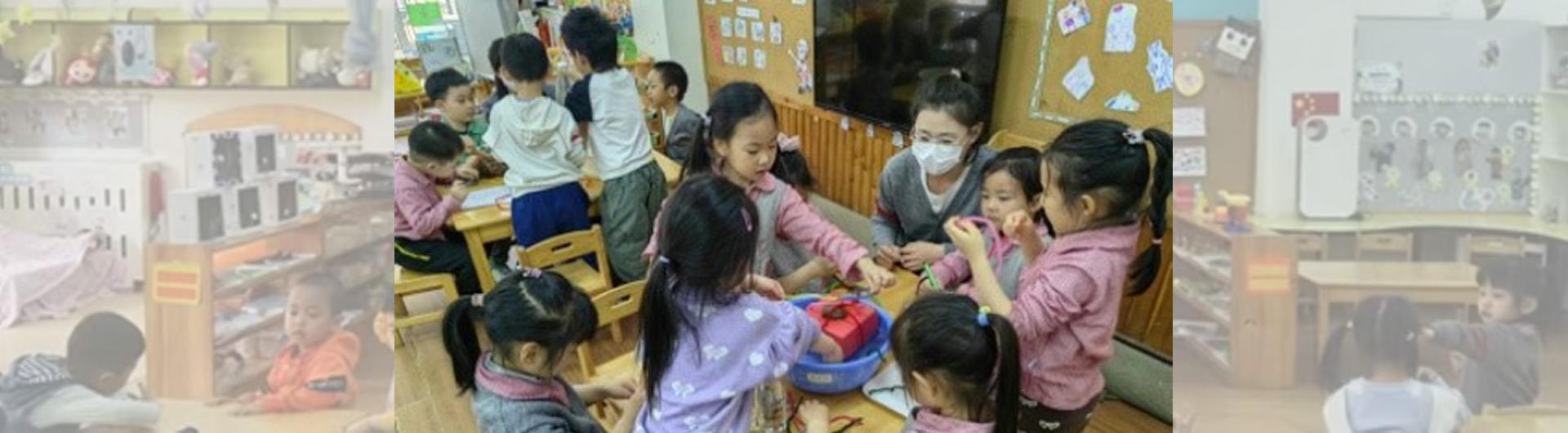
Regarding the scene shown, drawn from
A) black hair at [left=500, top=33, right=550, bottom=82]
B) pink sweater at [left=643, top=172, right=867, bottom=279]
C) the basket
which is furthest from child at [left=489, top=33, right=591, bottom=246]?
the basket

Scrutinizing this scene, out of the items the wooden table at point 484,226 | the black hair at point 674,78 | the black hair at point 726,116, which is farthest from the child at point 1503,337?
the black hair at point 674,78

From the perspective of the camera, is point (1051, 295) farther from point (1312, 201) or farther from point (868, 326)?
point (1312, 201)

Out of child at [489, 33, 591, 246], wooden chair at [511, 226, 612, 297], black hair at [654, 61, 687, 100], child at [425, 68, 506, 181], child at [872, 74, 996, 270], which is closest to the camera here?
child at [872, 74, 996, 270]

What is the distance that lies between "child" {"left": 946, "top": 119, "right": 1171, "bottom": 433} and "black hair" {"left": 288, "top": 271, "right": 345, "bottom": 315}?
2.95 feet

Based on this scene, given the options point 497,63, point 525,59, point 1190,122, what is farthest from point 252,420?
point 497,63

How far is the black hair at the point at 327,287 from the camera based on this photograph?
3.03 feet

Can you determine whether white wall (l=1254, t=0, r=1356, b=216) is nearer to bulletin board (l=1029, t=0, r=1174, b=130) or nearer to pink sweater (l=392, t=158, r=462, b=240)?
bulletin board (l=1029, t=0, r=1174, b=130)

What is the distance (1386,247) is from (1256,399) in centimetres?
17

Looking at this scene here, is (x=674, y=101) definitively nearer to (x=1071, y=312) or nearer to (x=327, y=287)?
(x=1071, y=312)

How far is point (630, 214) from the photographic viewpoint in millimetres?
3479

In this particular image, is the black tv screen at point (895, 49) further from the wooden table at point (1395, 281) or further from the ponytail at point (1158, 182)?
the wooden table at point (1395, 281)

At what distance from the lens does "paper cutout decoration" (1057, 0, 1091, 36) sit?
2.84 m

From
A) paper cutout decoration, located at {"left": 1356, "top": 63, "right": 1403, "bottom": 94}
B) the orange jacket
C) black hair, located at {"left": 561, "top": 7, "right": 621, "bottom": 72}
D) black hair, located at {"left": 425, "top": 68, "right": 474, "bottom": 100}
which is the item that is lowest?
the orange jacket

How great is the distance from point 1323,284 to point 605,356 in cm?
259
